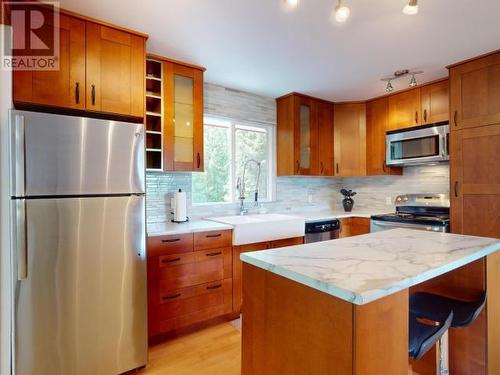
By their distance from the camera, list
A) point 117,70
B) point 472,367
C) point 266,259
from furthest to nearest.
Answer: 1. point 117,70
2. point 472,367
3. point 266,259

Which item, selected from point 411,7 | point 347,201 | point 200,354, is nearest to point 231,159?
point 347,201

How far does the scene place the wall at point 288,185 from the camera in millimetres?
2824

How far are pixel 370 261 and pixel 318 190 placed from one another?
3.07 m

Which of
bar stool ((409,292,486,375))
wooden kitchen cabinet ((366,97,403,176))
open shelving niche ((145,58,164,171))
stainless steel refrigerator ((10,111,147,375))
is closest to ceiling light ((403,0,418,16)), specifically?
bar stool ((409,292,486,375))

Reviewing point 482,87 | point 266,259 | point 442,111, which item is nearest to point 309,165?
point 442,111

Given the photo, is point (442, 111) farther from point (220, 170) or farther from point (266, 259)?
point (266, 259)

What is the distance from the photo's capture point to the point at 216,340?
2295 mm

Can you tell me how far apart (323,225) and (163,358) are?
6.91 feet

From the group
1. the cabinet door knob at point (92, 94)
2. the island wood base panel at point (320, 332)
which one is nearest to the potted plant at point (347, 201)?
the island wood base panel at point (320, 332)

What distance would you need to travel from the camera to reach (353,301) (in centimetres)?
79

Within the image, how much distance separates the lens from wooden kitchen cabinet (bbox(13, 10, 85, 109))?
66.2 inches

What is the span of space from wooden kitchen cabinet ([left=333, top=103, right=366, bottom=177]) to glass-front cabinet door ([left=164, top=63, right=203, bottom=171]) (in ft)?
6.94

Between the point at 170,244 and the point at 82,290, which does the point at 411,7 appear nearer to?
the point at 170,244

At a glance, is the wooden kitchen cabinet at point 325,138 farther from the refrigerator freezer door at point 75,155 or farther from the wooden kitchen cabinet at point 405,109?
the refrigerator freezer door at point 75,155
